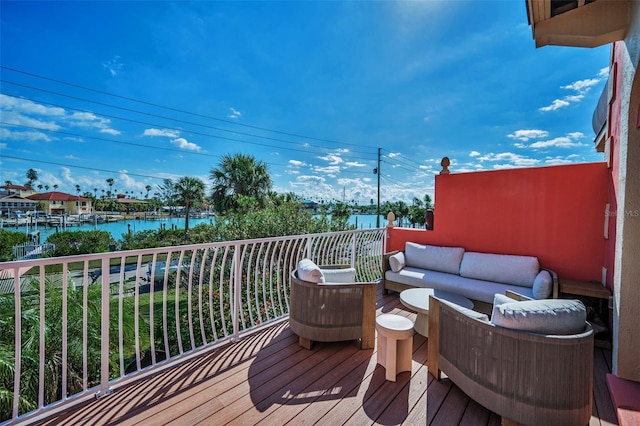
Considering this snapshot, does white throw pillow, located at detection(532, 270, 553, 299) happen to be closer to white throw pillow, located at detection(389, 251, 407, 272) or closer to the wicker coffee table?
the wicker coffee table

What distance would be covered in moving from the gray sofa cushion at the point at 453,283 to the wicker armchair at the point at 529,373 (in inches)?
73.5

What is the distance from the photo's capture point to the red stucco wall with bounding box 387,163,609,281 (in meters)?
3.51

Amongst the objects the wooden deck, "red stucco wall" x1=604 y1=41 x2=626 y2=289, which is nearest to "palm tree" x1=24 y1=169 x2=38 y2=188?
the wooden deck

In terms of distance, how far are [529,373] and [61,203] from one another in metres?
35.8

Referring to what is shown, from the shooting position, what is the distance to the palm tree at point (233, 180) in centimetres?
1352

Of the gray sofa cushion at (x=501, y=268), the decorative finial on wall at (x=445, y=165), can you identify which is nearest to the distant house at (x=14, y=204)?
the decorative finial on wall at (x=445, y=165)

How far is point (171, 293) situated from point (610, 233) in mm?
12723

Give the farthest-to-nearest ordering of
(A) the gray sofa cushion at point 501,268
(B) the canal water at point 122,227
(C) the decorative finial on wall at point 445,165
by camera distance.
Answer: (B) the canal water at point 122,227, (C) the decorative finial on wall at point 445,165, (A) the gray sofa cushion at point 501,268

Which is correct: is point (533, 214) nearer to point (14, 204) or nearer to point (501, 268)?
point (501, 268)

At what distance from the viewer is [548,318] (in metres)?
1.62

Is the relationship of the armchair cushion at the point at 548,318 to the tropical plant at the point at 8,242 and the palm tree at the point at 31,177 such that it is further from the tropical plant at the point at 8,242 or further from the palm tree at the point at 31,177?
the palm tree at the point at 31,177

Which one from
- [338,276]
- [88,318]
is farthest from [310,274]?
[88,318]

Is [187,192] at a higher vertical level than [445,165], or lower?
higher

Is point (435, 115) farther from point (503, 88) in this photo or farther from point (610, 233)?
point (610, 233)
